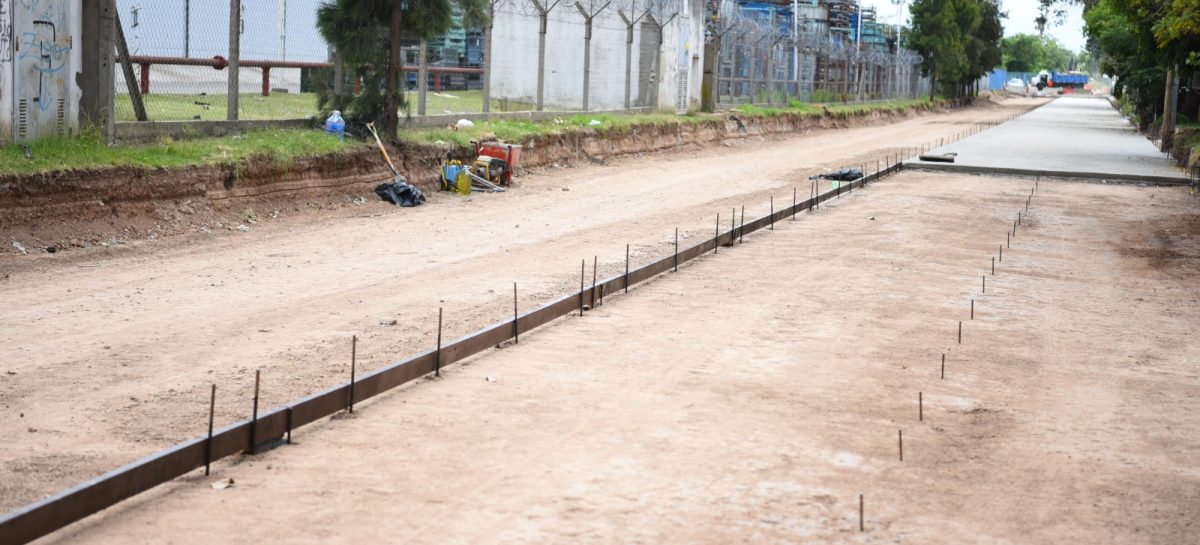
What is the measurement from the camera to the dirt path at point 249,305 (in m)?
7.57

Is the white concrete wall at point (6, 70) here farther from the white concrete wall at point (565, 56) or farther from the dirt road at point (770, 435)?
the white concrete wall at point (565, 56)

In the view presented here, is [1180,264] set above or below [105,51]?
below

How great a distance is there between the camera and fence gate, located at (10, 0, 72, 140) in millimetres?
15406

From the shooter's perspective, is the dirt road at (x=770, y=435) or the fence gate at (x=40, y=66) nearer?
the dirt road at (x=770, y=435)

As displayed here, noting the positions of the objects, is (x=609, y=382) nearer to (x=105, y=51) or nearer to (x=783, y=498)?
(x=783, y=498)

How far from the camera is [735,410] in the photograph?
8.30m

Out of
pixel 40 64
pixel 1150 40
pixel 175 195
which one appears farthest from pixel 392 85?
pixel 1150 40

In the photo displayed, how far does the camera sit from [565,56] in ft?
113

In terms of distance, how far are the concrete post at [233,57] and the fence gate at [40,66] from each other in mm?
3219

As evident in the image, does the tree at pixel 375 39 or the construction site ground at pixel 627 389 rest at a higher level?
the tree at pixel 375 39

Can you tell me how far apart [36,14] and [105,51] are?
1448 millimetres

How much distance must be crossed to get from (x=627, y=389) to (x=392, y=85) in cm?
1425

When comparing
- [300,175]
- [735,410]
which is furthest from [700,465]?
[300,175]

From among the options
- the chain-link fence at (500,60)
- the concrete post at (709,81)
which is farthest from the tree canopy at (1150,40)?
the concrete post at (709,81)
